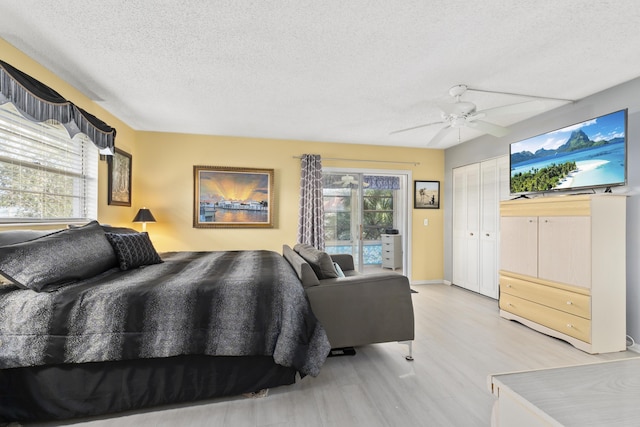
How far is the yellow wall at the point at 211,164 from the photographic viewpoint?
4.46 meters

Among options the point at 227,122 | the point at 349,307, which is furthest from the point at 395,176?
the point at 349,307

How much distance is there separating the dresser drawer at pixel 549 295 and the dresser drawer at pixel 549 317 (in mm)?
43

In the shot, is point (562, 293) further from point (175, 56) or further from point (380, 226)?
point (175, 56)

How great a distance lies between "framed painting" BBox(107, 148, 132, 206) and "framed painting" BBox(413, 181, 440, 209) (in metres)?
4.58

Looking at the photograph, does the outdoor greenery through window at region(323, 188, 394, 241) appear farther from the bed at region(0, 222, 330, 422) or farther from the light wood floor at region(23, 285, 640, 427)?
the bed at region(0, 222, 330, 422)

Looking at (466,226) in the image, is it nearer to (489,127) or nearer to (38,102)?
(489,127)

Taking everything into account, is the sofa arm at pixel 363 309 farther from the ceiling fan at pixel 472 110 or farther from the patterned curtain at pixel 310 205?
the patterned curtain at pixel 310 205

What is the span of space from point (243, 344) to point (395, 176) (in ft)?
14.0

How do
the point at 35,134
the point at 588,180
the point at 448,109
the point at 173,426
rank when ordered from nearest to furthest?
1. the point at 173,426
2. the point at 35,134
3. the point at 448,109
4. the point at 588,180

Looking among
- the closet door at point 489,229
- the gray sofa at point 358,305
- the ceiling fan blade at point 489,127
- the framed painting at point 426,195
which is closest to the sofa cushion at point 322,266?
the gray sofa at point 358,305

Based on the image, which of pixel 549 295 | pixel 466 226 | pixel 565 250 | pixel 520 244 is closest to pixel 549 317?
pixel 549 295

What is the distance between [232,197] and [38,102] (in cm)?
259

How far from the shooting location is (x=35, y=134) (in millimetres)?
2551

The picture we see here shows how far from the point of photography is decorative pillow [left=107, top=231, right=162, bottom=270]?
2381mm
